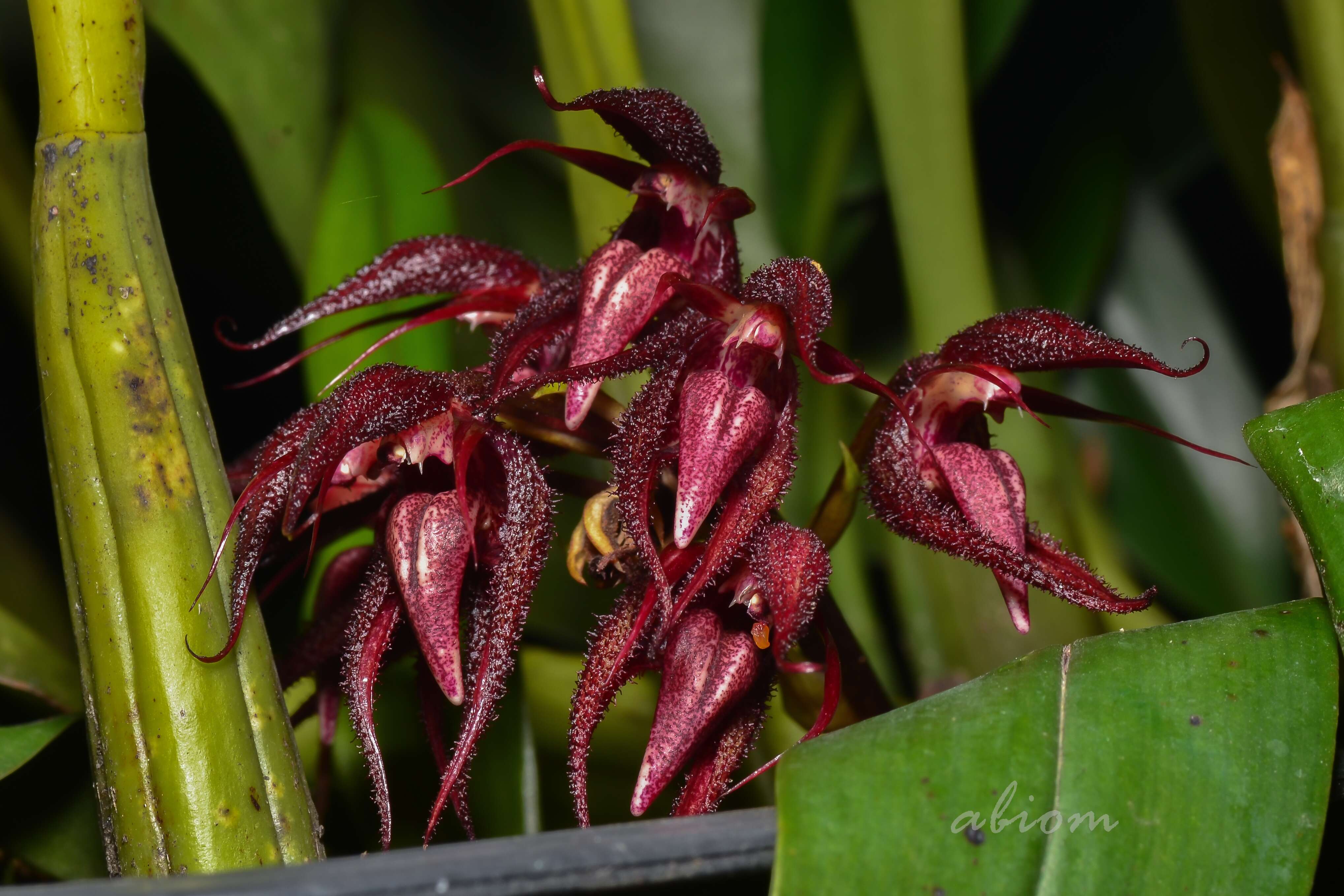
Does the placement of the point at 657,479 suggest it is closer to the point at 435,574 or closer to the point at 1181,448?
the point at 435,574

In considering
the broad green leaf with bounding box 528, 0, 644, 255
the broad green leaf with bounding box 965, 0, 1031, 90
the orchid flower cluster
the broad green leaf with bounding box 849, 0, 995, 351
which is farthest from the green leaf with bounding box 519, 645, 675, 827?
the broad green leaf with bounding box 965, 0, 1031, 90

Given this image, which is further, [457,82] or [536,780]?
[457,82]

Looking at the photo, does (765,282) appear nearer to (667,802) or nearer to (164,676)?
(164,676)

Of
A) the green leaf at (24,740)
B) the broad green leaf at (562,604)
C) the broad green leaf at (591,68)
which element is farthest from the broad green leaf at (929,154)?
the green leaf at (24,740)

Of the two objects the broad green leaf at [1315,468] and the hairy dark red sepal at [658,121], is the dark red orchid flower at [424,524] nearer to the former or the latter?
the hairy dark red sepal at [658,121]

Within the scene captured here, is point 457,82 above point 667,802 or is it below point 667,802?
above

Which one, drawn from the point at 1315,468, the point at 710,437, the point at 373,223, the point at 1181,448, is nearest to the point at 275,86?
the point at 373,223

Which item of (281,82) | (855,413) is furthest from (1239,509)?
(281,82)
